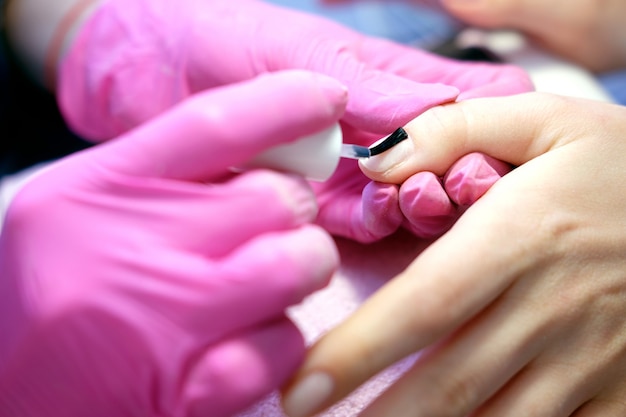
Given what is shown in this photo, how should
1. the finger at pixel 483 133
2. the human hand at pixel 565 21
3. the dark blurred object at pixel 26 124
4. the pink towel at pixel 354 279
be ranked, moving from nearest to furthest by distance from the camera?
1. the finger at pixel 483 133
2. the pink towel at pixel 354 279
3. the human hand at pixel 565 21
4. the dark blurred object at pixel 26 124

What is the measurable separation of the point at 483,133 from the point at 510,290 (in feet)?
0.45

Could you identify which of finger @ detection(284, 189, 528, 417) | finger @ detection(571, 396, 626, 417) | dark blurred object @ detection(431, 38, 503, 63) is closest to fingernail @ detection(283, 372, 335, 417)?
finger @ detection(284, 189, 528, 417)

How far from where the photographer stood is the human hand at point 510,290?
42cm

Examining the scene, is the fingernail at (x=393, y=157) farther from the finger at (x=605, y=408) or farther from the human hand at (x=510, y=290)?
A: the finger at (x=605, y=408)

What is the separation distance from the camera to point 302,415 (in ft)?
1.38

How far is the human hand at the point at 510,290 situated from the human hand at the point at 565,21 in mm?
464

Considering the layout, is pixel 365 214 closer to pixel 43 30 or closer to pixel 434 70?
pixel 434 70

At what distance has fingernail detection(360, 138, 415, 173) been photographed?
0.48 meters

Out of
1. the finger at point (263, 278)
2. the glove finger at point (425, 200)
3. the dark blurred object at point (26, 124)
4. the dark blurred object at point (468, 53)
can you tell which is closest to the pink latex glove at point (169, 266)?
the finger at point (263, 278)

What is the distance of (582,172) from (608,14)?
1.93 ft

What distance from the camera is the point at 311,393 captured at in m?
0.41

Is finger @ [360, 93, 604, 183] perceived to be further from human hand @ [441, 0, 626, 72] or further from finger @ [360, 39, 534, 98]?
human hand @ [441, 0, 626, 72]

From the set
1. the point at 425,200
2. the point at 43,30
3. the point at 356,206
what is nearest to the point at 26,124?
the point at 43,30

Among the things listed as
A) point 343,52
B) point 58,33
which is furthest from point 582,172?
point 58,33
